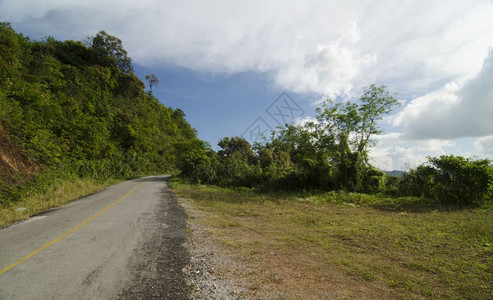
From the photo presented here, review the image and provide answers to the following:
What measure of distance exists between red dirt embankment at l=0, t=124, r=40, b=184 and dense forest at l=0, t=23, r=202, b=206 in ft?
0.15

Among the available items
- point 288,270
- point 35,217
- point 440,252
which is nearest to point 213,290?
point 288,270

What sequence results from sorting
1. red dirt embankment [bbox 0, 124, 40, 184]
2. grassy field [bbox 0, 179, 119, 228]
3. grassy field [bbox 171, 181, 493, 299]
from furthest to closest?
red dirt embankment [bbox 0, 124, 40, 184]
grassy field [bbox 0, 179, 119, 228]
grassy field [bbox 171, 181, 493, 299]

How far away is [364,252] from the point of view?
5941 millimetres

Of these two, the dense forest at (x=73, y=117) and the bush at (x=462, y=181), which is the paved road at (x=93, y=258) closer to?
the dense forest at (x=73, y=117)

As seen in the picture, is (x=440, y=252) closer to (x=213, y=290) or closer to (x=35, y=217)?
(x=213, y=290)

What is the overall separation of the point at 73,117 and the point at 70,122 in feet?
7.27

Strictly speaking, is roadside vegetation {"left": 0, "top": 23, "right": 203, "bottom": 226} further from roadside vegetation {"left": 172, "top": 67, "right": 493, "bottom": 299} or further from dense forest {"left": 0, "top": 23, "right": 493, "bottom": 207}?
roadside vegetation {"left": 172, "top": 67, "right": 493, "bottom": 299}

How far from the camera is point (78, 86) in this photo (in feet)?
108

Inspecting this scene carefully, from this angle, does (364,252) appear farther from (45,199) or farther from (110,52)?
(110,52)

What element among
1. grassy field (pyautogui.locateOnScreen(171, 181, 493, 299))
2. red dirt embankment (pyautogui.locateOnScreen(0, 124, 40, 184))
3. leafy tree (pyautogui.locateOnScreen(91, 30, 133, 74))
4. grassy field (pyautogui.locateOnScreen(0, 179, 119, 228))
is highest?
leafy tree (pyautogui.locateOnScreen(91, 30, 133, 74))

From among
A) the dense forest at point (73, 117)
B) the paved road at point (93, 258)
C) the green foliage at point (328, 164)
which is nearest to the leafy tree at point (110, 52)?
the dense forest at point (73, 117)

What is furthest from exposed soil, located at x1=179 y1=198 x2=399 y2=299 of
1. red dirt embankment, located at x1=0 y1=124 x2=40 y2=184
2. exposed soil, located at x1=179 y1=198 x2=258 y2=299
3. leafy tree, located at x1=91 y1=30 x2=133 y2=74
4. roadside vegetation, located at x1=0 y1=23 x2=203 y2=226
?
leafy tree, located at x1=91 y1=30 x2=133 y2=74

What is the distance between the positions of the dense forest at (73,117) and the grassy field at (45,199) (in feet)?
1.88

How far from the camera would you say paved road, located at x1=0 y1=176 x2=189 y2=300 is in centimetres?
371
